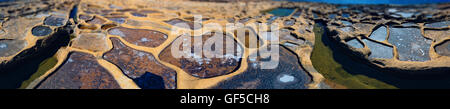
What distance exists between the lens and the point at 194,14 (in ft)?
32.1

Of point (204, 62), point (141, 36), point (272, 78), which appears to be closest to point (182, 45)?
point (204, 62)

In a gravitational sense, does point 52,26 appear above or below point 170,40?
above

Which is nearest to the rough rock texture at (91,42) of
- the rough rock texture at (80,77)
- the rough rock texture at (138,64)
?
the rough rock texture at (138,64)

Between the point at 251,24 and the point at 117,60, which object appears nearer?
the point at 117,60

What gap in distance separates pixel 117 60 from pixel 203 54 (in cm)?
216

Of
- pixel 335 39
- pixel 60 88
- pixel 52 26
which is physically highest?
pixel 52 26

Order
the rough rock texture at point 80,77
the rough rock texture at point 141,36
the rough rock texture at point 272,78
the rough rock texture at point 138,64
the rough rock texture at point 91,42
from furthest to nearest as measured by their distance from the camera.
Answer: the rough rock texture at point 141,36
the rough rock texture at point 91,42
the rough rock texture at point 138,64
the rough rock texture at point 272,78
the rough rock texture at point 80,77

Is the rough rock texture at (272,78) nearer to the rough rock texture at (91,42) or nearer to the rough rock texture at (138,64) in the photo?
the rough rock texture at (138,64)

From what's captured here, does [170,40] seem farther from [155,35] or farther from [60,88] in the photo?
[60,88]

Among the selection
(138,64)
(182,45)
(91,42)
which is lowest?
(138,64)

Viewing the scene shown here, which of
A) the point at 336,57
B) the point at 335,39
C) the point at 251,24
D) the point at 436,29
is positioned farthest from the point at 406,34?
the point at 251,24

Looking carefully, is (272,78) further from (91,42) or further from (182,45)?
(91,42)

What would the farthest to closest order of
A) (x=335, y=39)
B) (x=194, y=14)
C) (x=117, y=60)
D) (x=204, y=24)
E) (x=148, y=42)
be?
(x=194, y=14) < (x=204, y=24) < (x=335, y=39) < (x=148, y=42) < (x=117, y=60)

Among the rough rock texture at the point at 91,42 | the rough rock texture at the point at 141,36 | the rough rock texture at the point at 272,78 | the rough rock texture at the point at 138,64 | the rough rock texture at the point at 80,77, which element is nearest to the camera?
the rough rock texture at the point at 80,77
